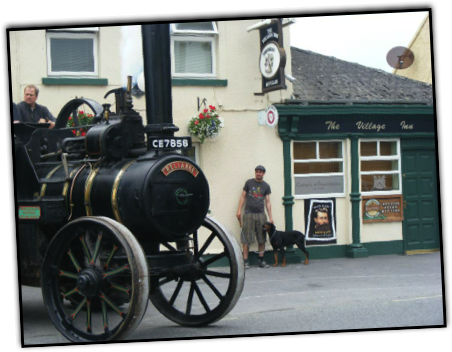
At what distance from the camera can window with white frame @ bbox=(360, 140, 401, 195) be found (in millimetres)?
6410

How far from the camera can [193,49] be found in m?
6.24

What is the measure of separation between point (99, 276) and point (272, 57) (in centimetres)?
282

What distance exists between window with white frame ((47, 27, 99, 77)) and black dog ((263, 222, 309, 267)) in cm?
184

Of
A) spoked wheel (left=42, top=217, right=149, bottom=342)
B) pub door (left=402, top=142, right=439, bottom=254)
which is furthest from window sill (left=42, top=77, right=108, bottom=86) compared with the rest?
pub door (left=402, top=142, right=439, bottom=254)

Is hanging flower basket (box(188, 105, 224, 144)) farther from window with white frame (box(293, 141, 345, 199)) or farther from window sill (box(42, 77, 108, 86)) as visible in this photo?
window sill (box(42, 77, 108, 86))

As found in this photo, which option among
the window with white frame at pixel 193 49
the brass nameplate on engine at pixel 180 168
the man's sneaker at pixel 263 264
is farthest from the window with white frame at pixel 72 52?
the man's sneaker at pixel 263 264

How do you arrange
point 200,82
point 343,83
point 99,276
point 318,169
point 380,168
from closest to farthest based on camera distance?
1. point 99,276
2. point 200,82
3. point 318,169
4. point 380,168
5. point 343,83

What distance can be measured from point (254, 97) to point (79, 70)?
153 centimetres

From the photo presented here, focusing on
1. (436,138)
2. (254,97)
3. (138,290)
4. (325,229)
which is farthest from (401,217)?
(138,290)

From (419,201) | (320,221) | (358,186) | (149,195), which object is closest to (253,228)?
(320,221)

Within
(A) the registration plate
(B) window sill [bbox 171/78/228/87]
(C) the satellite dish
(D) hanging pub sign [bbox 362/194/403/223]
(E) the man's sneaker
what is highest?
(C) the satellite dish

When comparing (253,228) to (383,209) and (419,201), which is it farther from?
(419,201)

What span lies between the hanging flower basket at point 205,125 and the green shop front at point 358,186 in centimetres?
54

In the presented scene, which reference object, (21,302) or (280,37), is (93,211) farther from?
(280,37)
